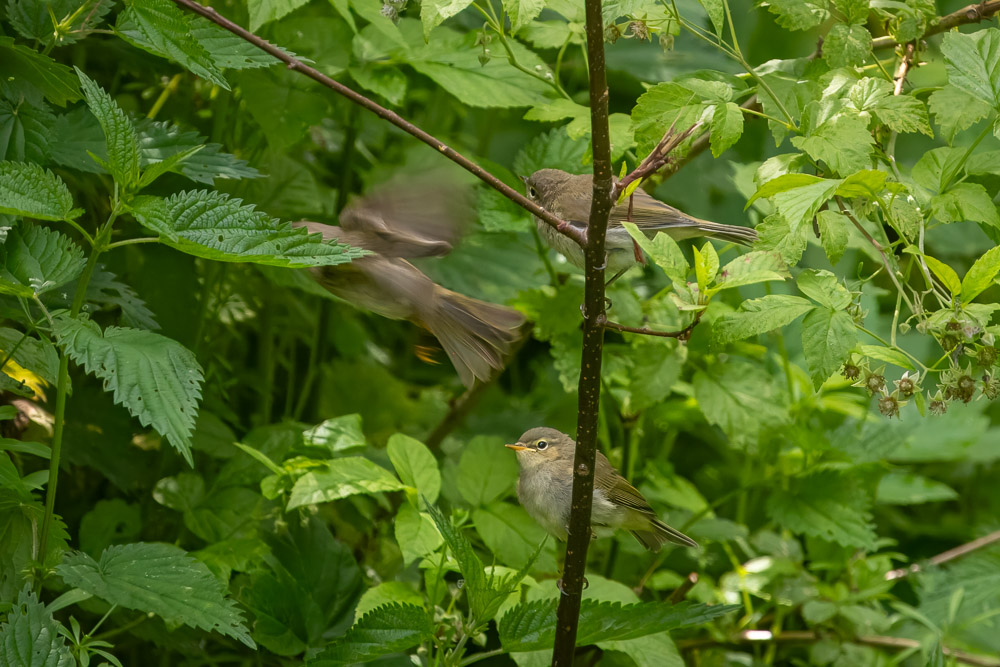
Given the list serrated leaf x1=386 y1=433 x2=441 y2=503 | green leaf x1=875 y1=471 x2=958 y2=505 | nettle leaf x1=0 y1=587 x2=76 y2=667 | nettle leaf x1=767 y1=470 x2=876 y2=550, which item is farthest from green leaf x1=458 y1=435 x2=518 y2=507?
green leaf x1=875 y1=471 x2=958 y2=505

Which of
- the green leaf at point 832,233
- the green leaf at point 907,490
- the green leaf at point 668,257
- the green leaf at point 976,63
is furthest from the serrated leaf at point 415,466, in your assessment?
the green leaf at point 907,490

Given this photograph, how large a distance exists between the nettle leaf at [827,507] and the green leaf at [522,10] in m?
1.63

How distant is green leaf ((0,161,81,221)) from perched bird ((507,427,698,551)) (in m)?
1.15

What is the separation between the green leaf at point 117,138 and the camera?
4.88 ft

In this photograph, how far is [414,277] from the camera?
206 cm

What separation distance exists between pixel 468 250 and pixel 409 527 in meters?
0.95

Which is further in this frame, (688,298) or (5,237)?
(5,237)

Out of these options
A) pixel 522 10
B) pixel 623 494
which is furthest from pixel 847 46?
pixel 623 494

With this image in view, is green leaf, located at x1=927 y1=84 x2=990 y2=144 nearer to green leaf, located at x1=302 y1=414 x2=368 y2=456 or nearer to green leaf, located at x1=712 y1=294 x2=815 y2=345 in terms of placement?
green leaf, located at x1=712 y1=294 x2=815 y2=345

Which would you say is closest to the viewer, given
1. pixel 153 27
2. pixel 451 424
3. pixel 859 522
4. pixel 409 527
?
pixel 153 27

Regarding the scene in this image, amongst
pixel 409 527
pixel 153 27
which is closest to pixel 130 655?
pixel 409 527

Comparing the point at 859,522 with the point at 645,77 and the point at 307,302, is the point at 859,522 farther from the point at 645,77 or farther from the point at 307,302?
the point at 307,302

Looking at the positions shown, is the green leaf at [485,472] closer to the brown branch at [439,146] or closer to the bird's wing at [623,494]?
the bird's wing at [623,494]

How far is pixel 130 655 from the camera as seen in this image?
227 cm
